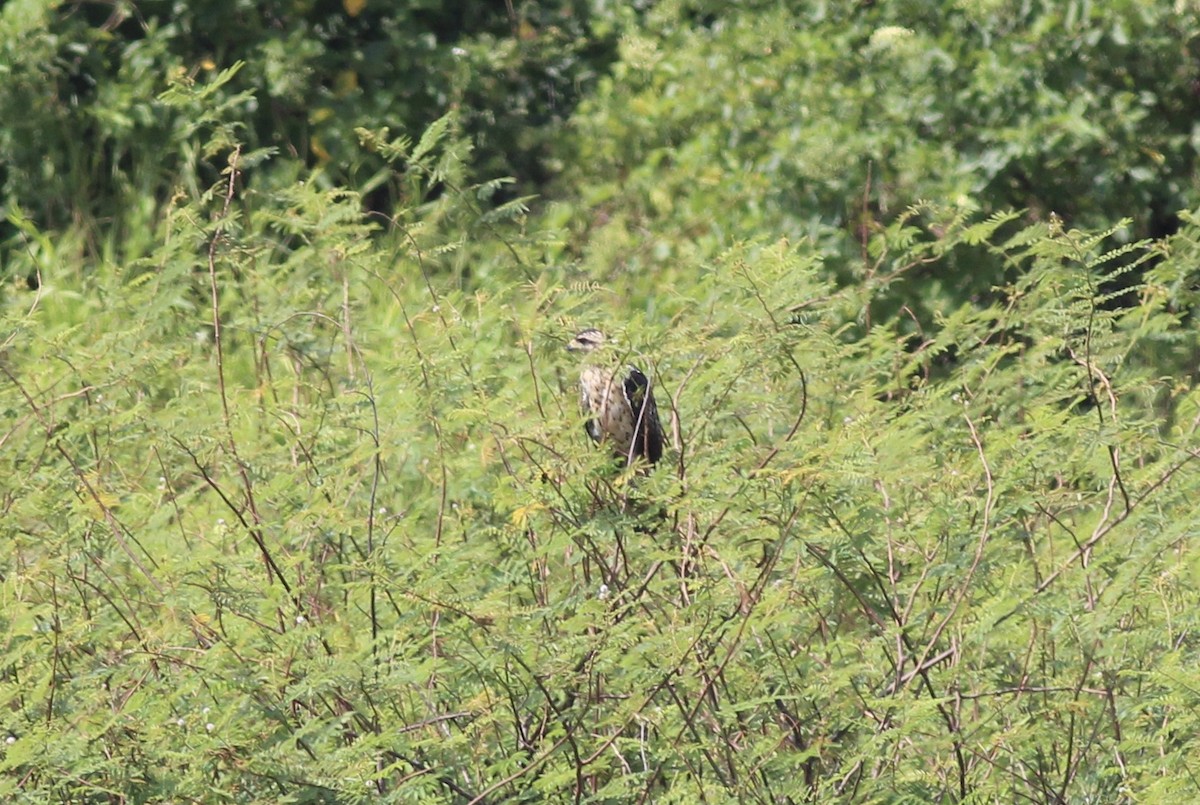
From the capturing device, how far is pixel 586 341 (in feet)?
13.0

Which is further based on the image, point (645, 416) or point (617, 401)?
point (617, 401)

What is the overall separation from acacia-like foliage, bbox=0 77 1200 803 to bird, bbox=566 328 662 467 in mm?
81

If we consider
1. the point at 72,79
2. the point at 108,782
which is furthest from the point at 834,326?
the point at 72,79

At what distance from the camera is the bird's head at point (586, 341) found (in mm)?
3730

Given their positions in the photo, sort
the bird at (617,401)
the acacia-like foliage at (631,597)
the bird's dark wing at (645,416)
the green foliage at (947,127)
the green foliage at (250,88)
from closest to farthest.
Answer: the acacia-like foliage at (631,597) < the bird at (617,401) < the bird's dark wing at (645,416) < the green foliage at (947,127) < the green foliage at (250,88)

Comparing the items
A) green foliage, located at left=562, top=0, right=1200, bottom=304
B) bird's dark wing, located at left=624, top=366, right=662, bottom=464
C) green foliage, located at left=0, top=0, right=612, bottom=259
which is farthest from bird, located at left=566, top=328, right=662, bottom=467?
green foliage, located at left=0, top=0, right=612, bottom=259

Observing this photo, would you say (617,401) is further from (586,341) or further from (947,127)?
(947,127)

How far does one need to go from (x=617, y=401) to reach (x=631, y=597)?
3.22 ft

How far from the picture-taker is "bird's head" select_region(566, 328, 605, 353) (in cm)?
373

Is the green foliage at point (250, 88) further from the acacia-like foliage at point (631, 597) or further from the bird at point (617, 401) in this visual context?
the acacia-like foliage at point (631, 597)

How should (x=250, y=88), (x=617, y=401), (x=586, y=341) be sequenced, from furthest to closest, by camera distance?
(x=250, y=88), (x=617, y=401), (x=586, y=341)

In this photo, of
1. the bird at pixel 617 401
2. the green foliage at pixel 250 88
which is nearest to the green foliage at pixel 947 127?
the green foliage at pixel 250 88

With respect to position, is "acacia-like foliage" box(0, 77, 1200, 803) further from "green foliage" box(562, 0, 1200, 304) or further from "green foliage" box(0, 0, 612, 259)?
"green foliage" box(0, 0, 612, 259)

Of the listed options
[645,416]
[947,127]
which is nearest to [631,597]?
[645,416]
